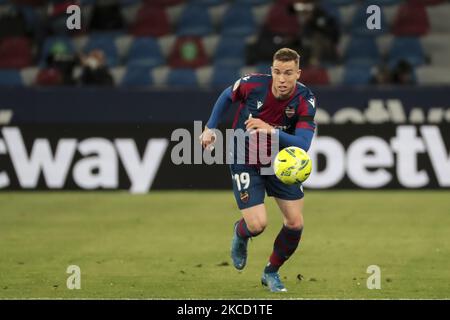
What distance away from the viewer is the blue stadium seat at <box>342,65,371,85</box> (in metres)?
21.4

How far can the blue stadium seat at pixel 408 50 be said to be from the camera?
72.5 ft

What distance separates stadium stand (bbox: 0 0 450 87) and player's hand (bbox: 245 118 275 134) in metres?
10.8

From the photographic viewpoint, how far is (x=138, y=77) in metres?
22.4

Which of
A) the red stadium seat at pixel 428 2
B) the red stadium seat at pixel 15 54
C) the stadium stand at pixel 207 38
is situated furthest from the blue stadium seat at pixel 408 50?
the red stadium seat at pixel 15 54

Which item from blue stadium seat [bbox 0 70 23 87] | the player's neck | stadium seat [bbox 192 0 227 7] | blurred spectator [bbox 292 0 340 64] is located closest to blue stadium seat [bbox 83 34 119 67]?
blue stadium seat [bbox 0 70 23 87]

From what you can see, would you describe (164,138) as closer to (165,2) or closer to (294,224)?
(165,2)

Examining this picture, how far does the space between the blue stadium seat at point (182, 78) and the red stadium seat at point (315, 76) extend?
92.7 inches

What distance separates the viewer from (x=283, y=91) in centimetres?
1069

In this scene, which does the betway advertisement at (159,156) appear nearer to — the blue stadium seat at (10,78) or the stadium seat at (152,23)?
the blue stadium seat at (10,78)

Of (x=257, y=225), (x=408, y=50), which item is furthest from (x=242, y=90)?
(x=408, y=50)

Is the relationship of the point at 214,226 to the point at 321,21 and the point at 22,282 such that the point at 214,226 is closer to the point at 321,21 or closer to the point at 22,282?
the point at 22,282

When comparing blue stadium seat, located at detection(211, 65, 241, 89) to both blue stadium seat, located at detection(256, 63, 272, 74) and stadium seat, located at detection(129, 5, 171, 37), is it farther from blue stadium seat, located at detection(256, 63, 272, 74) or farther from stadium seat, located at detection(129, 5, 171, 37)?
stadium seat, located at detection(129, 5, 171, 37)
